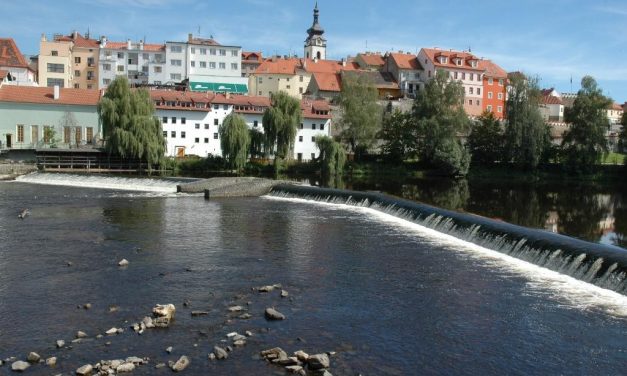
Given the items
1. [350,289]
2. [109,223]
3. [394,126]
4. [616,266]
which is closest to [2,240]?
[109,223]

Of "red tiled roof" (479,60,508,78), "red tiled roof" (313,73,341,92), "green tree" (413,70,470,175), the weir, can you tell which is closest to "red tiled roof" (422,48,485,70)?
"red tiled roof" (479,60,508,78)

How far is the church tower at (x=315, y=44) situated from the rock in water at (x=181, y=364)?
117 meters

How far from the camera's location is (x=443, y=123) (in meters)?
66.8

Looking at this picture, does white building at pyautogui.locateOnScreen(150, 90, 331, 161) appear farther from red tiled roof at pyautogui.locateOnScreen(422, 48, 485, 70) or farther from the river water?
the river water

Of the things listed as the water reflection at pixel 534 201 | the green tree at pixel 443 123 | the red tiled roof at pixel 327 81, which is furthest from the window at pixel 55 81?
the green tree at pixel 443 123

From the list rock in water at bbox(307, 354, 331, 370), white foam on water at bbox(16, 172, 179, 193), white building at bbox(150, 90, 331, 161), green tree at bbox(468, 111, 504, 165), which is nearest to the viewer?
rock in water at bbox(307, 354, 331, 370)

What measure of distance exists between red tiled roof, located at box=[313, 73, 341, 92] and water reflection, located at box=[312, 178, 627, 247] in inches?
1255

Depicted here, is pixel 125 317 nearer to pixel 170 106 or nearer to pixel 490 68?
pixel 170 106

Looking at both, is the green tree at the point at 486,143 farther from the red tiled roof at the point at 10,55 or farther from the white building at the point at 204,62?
the red tiled roof at the point at 10,55

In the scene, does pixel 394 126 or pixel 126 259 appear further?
pixel 394 126

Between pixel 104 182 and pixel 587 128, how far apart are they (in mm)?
53935

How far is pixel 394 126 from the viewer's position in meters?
70.8

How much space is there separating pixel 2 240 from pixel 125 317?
1110 cm

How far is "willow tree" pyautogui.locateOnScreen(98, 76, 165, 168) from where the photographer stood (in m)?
54.5
